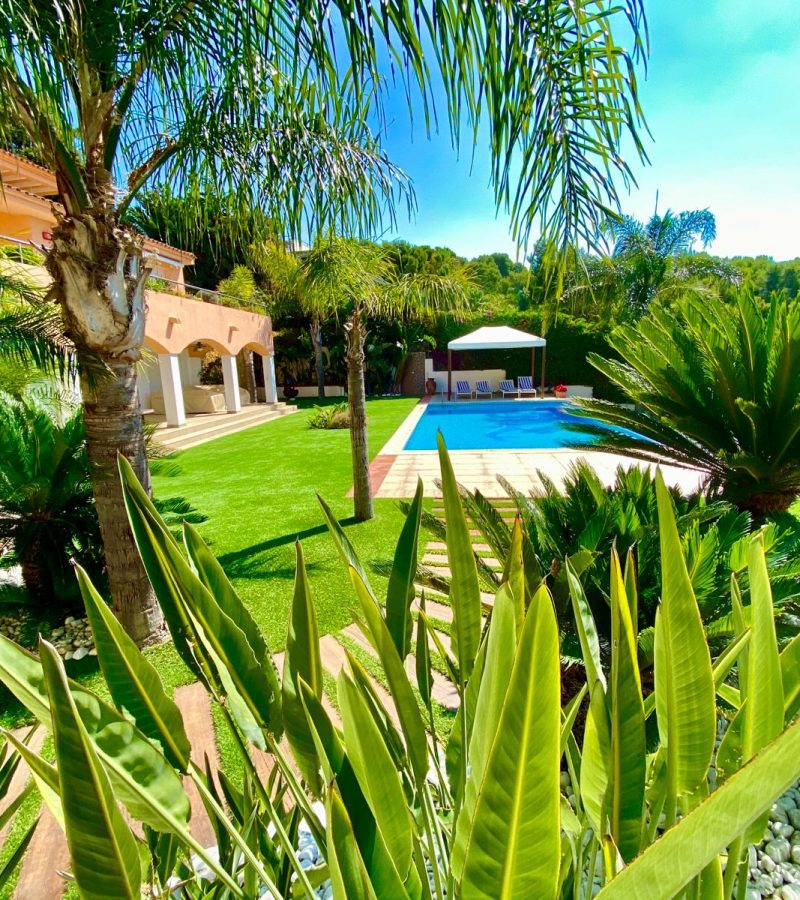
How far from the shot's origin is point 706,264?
2669 cm

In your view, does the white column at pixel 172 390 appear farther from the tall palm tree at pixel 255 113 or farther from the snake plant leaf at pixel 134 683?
the snake plant leaf at pixel 134 683

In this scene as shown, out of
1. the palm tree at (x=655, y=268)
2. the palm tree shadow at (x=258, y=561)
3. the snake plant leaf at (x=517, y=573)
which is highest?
the palm tree at (x=655, y=268)

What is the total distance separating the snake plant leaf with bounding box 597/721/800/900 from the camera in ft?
1.61

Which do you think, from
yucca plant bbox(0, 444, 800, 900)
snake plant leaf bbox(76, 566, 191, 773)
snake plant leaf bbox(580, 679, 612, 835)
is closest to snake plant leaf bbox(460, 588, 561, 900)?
yucca plant bbox(0, 444, 800, 900)

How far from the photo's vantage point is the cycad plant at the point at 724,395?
13.2 feet

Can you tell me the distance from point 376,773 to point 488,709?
0.24 metres

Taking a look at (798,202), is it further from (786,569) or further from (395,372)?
(395,372)

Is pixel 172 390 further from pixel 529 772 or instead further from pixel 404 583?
pixel 529 772

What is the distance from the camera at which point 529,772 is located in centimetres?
60

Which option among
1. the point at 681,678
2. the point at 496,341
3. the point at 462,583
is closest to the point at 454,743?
the point at 462,583

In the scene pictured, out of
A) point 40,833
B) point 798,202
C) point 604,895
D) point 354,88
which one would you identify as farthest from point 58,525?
point 798,202

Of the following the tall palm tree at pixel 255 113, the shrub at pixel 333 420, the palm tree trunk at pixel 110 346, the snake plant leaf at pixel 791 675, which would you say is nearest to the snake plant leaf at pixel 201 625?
the snake plant leaf at pixel 791 675

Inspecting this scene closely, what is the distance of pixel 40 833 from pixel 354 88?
4.17m

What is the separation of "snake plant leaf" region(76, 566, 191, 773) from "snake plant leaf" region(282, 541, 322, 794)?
23 centimetres
